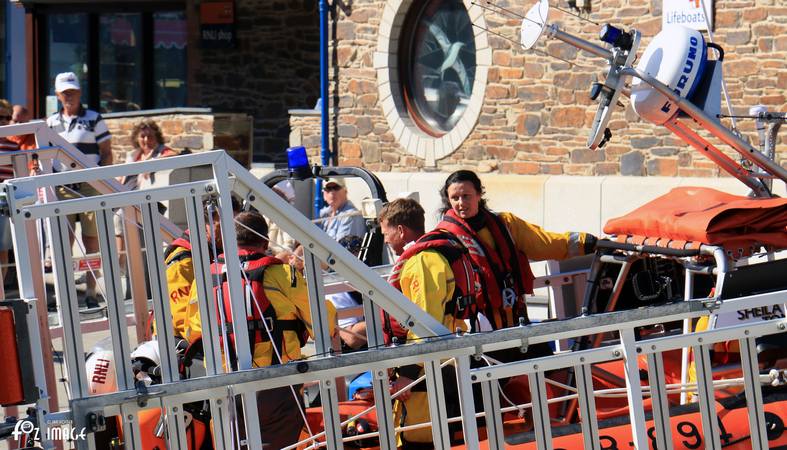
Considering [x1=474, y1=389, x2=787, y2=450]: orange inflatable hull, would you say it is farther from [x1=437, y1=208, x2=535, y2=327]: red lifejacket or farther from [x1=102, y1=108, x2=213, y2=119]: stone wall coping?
[x1=102, y1=108, x2=213, y2=119]: stone wall coping

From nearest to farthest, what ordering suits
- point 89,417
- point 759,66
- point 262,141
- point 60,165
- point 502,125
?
point 89,417 < point 60,165 < point 759,66 < point 502,125 < point 262,141

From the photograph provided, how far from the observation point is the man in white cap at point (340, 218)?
756 centimetres

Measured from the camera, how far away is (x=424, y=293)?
464 cm

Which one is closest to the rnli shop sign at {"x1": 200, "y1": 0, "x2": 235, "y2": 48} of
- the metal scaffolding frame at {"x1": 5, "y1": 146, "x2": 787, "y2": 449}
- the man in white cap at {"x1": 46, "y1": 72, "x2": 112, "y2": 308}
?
the man in white cap at {"x1": 46, "y1": 72, "x2": 112, "y2": 308}

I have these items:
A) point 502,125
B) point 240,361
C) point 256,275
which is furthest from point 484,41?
point 240,361

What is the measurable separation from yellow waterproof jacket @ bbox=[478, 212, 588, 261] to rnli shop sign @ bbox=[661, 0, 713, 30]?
4.28m

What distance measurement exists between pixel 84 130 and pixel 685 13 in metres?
4.93

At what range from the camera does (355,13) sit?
12219 millimetres

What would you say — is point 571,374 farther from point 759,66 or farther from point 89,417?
point 759,66

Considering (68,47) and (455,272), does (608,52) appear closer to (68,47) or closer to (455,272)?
(455,272)

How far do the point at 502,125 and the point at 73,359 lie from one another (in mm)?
7855

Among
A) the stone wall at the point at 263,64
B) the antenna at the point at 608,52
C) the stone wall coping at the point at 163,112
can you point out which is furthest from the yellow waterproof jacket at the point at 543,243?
the stone wall at the point at 263,64

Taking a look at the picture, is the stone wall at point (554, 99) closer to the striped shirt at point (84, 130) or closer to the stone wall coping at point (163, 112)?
the stone wall coping at point (163, 112)

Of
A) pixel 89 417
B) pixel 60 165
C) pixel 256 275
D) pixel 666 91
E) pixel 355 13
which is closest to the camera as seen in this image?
pixel 89 417
